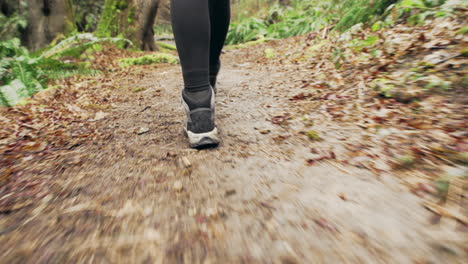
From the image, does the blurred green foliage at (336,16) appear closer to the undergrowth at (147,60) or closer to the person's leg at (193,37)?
the person's leg at (193,37)

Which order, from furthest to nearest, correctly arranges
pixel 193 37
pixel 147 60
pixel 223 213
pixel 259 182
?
pixel 147 60 → pixel 193 37 → pixel 259 182 → pixel 223 213

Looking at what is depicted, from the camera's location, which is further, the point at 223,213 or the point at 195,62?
the point at 195,62

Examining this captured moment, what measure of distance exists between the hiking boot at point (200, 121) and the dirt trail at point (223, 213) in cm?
6

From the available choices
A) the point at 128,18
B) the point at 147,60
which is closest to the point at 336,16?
the point at 147,60

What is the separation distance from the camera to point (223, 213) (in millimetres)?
790

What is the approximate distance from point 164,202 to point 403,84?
176 centimetres

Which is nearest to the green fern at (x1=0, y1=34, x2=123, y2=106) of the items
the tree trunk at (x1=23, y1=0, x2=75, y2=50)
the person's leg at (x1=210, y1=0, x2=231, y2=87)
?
the person's leg at (x1=210, y1=0, x2=231, y2=87)

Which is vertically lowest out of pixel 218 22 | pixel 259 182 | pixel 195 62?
pixel 259 182

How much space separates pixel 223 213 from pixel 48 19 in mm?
7074

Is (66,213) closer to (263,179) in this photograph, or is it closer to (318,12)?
(263,179)

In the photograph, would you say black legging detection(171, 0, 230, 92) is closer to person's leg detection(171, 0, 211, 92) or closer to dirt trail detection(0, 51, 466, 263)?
person's leg detection(171, 0, 211, 92)

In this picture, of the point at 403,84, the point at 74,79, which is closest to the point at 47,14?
the point at 74,79

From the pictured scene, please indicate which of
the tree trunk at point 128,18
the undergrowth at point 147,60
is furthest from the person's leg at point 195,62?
the tree trunk at point 128,18

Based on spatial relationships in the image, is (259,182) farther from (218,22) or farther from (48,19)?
(48,19)
